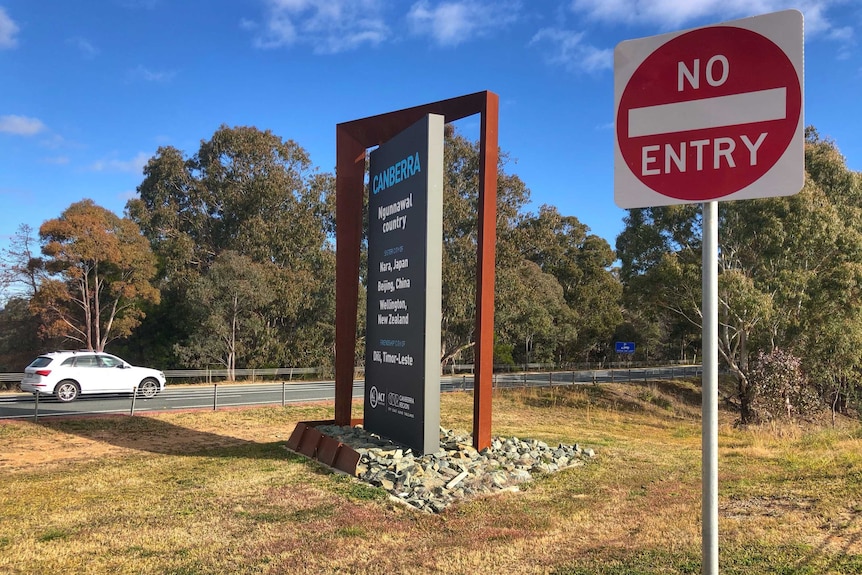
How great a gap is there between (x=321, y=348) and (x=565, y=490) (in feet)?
108

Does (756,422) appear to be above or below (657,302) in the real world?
below

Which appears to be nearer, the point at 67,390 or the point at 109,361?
the point at 67,390

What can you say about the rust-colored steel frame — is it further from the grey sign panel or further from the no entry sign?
the no entry sign

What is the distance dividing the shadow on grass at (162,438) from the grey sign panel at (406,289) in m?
2.07

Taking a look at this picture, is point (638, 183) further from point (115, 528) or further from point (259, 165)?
point (259, 165)

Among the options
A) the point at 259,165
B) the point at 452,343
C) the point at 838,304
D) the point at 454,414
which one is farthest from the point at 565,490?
the point at 259,165

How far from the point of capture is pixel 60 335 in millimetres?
33156

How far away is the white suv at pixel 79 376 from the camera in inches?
730

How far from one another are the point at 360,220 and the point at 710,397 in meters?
10.4

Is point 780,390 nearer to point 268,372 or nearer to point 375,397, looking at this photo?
point 375,397

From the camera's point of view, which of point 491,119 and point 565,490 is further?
point 491,119

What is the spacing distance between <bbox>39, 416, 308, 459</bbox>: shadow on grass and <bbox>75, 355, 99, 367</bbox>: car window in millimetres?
5236

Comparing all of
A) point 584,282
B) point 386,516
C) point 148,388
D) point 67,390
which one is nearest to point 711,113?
point 386,516

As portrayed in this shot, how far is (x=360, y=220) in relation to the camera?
40.2ft
